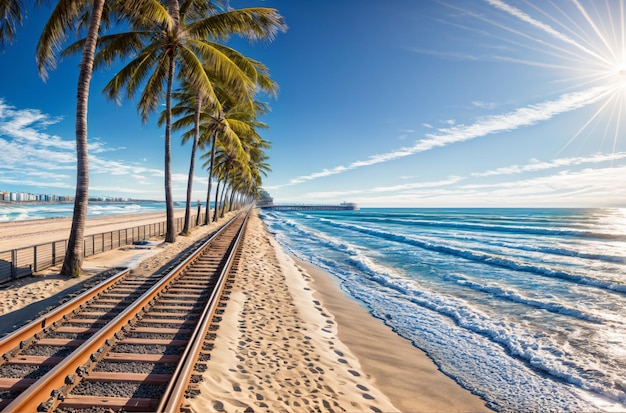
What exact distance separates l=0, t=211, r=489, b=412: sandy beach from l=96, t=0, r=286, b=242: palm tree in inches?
357

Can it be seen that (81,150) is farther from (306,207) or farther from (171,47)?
(306,207)

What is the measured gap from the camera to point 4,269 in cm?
836

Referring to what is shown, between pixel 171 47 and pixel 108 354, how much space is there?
15.6 meters

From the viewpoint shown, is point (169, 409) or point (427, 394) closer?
point (169, 409)

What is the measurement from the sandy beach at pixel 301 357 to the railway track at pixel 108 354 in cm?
40

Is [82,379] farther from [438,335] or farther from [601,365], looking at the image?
[601,365]

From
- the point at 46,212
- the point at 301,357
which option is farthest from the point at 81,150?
the point at 46,212

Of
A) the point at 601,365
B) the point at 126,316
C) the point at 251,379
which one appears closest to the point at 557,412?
the point at 601,365

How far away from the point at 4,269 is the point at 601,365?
47.4 feet

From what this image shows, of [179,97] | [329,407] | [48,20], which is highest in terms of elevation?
[179,97]

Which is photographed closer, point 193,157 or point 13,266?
point 13,266

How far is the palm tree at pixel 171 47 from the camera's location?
13.5m

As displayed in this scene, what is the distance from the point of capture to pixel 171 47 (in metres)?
15.5

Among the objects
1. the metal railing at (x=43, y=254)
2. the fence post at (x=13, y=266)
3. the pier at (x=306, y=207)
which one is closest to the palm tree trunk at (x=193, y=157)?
the metal railing at (x=43, y=254)
